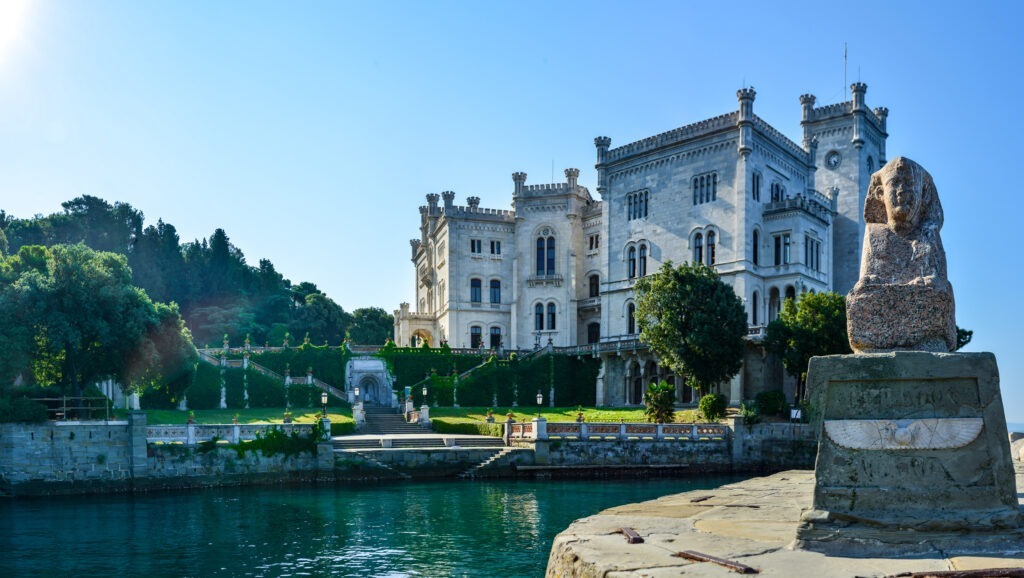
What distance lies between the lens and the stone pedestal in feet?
24.6

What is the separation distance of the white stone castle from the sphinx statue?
37.8 metres

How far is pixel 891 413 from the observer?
7887 mm

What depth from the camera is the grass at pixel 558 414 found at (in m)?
43.7

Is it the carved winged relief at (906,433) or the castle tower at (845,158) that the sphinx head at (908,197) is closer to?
the carved winged relief at (906,433)

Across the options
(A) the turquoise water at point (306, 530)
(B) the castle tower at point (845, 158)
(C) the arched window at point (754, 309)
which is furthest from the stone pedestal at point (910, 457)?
(B) the castle tower at point (845, 158)

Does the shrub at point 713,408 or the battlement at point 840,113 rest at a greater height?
the battlement at point 840,113

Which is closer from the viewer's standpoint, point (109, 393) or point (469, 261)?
point (109, 393)

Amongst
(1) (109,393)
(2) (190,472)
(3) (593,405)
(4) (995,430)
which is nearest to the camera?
(4) (995,430)

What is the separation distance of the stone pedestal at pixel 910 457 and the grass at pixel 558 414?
34635mm

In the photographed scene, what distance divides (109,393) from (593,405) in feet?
95.5

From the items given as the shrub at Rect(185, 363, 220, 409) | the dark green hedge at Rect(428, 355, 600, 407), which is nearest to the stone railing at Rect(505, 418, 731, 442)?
the dark green hedge at Rect(428, 355, 600, 407)

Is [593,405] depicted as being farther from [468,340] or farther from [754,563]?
[754,563]

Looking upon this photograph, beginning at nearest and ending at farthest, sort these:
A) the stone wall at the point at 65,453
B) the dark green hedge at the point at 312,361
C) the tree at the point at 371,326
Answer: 1. the stone wall at the point at 65,453
2. the dark green hedge at the point at 312,361
3. the tree at the point at 371,326

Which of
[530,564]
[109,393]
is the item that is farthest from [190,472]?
[530,564]
